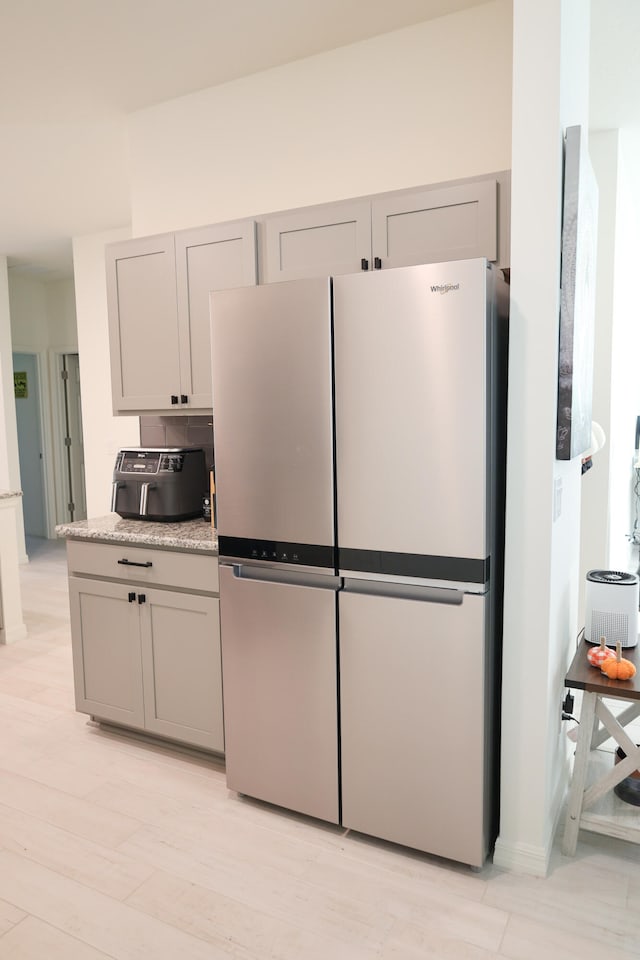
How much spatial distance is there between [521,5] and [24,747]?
127 inches

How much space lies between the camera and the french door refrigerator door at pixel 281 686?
218 cm

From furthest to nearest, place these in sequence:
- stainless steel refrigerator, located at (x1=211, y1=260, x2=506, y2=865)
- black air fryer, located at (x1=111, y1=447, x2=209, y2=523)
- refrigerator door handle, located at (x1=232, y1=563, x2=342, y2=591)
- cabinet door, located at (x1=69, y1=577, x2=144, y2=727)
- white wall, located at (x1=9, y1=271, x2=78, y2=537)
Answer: white wall, located at (x1=9, y1=271, x2=78, y2=537), black air fryer, located at (x1=111, y1=447, x2=209, y2=523), cabinet door, located at (x1=69, y1=577, x2=144, y2=727), refrigerator door handle, located at (x1=232, y1=563, x2=342, y2=591), stainless steel refrigerator, located at (x1=211, y1=260, x2=506, y2=865)

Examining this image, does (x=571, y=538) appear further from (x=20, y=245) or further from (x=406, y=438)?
(x=20, y=245)

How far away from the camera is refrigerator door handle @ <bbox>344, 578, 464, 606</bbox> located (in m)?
1.95

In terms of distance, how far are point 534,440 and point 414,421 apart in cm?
35

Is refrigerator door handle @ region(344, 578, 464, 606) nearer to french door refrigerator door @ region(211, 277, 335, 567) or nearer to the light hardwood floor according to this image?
french door refrigerator door @ region(211, 277, 335, 567)

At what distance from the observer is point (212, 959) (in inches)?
67.8

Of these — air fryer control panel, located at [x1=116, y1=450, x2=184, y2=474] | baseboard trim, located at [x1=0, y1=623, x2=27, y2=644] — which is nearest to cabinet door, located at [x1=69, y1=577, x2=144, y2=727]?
air fryer control panel, located at [x1=116, y1=450, x2=184, y2=474]

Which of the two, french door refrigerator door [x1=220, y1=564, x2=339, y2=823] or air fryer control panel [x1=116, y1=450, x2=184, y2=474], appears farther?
air fryer control panel [x1=116, y1=450, x2=184, y2=474]

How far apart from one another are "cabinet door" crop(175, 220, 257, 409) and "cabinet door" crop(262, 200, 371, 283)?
0.09 m

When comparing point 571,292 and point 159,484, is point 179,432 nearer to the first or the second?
point 159,484

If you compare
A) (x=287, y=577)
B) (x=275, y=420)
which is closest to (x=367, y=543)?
(x=287, y=577)

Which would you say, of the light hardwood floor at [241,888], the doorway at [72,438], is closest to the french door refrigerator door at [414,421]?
the light hardwood floor at [241,888]

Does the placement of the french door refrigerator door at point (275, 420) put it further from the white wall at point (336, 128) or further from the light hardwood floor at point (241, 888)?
the white wall at point (336, 128)
